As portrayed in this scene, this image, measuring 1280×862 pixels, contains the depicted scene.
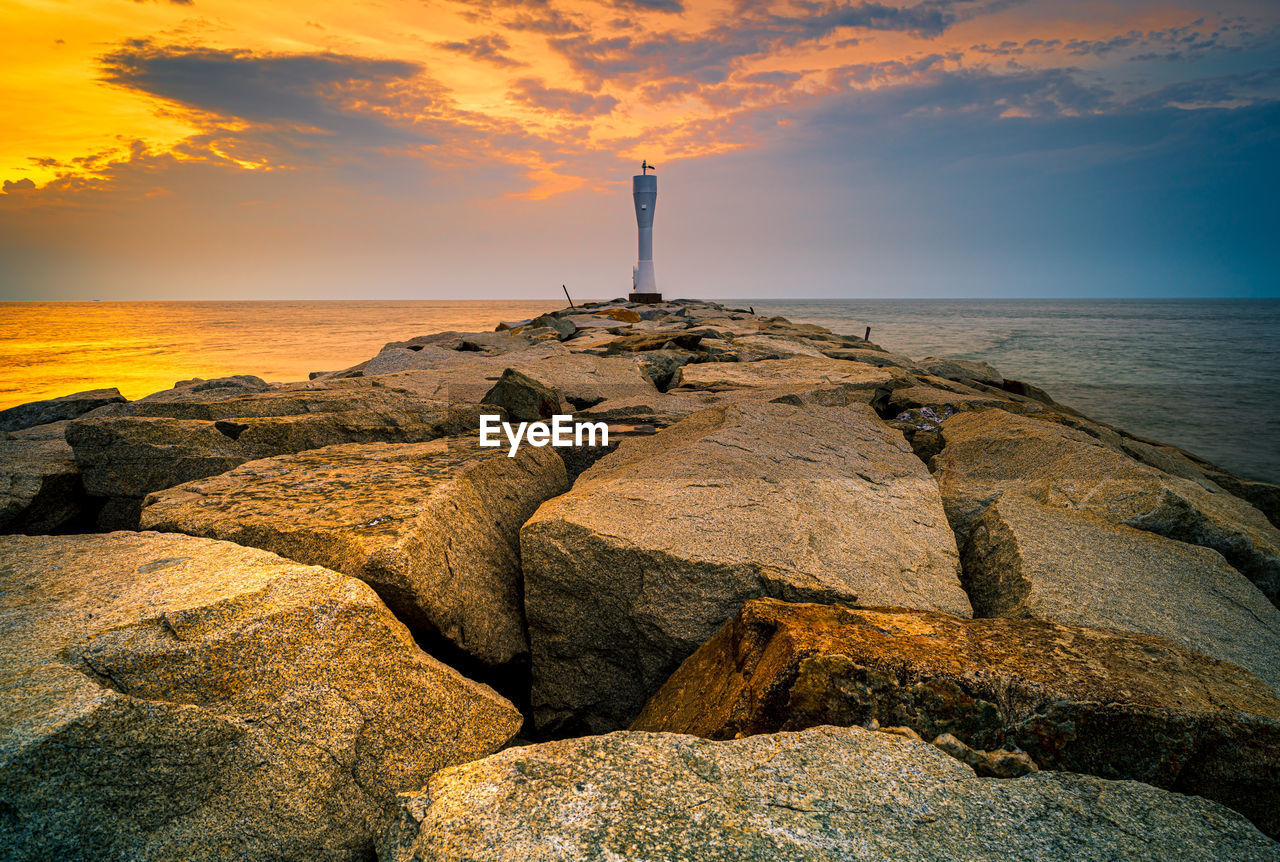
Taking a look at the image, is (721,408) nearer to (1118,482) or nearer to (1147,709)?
(1118,482)

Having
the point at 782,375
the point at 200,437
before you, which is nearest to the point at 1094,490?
the point at 782,375

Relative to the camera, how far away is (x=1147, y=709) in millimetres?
1354

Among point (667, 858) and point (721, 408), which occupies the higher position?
point (721, 408)

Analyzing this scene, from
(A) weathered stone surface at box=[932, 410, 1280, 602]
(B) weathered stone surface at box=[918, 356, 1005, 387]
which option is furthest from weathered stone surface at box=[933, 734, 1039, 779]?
(B) weathered stone surface at box=[918, 356, 1005, 387]

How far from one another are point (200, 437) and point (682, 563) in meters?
2.31

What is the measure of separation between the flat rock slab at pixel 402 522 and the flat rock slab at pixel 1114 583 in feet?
5.49

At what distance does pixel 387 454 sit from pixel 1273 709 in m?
2.87

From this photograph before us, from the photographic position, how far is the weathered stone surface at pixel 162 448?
9.21 feet

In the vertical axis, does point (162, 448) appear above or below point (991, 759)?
above

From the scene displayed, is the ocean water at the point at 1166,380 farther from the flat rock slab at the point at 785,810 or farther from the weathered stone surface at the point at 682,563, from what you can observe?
the flat rock slab at the point at 785,810

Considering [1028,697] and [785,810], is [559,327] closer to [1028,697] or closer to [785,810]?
[1028,697]

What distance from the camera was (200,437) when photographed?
2895mm

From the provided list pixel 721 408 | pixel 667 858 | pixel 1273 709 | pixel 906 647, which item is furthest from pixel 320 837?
pixel 721 408

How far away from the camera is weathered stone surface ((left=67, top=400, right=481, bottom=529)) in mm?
2809
